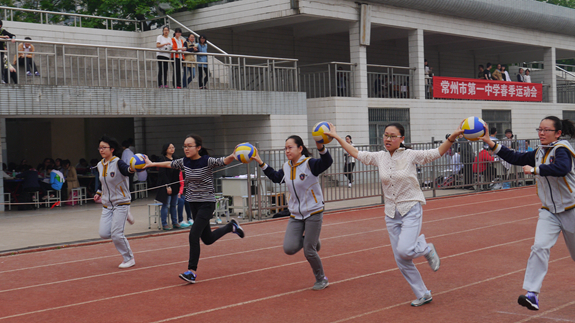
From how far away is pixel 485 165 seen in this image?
819 inches

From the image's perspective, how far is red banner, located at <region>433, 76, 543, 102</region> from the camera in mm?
28688

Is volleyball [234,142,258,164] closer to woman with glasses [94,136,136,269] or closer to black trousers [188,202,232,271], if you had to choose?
black trousers [188,202,232,271]

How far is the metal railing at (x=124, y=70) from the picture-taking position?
16.5m

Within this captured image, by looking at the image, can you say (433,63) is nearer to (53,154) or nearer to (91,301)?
(53,154)

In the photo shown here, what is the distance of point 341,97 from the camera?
24297mm

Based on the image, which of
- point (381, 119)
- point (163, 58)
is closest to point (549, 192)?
point (163, 58)

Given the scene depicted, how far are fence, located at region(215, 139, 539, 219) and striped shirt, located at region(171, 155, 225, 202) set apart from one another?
20.7 feet

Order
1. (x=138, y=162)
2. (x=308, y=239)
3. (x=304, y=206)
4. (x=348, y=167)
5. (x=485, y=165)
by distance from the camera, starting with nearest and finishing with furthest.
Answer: (x=308, y=239), (x=304, y=206), (x=138, y=162), (x=348, y=167), (x=485, y=165)

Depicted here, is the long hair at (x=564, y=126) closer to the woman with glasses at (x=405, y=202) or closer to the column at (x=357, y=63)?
the woman with glasses at (x=405, y=202)

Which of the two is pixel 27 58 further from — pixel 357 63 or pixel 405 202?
pixel 357 63

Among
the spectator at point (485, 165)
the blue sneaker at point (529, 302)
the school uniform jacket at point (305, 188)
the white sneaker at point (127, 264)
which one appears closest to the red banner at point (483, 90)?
the spectator at point (485, 165)

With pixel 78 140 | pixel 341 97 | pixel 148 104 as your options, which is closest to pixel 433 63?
pixel 341 97

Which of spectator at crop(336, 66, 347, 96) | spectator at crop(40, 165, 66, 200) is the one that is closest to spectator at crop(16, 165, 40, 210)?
spectator at crop(40, 165, 66, 200)

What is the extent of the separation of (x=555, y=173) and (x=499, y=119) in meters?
27.2
